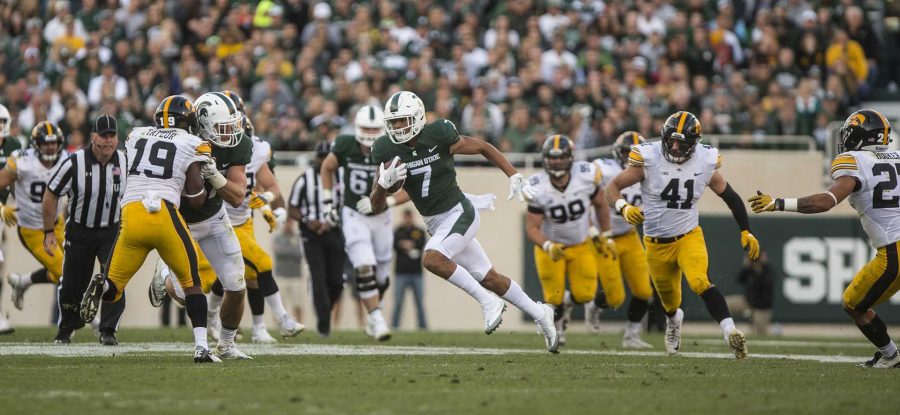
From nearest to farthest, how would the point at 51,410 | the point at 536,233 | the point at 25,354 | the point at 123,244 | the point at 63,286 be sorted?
the point at 51,410, the point at 123,244, the point at 25,354, the point at 63,286, the point at 536,233

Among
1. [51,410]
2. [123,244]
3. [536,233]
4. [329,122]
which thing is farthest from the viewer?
[329,122]

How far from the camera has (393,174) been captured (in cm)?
921

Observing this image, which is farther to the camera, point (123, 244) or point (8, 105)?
point (8, 105)

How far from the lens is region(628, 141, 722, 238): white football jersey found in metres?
9.92

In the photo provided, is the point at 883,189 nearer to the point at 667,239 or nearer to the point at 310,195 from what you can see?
the point at 667,239

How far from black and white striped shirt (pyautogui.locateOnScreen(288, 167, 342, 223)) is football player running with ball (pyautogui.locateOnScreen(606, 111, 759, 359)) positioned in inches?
155

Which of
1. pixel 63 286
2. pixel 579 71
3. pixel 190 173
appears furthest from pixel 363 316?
pixel 190 173

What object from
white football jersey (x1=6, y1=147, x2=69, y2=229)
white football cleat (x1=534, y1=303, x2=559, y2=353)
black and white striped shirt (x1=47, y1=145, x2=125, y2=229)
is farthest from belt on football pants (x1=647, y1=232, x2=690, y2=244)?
white football jersey (x1=6, y1=147, x2=69, y2=229)

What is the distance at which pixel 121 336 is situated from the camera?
40.4 ft

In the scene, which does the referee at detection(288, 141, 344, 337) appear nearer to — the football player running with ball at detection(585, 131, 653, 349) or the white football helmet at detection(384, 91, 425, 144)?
the football player running with ball at detection(585, 131, 653, 349)

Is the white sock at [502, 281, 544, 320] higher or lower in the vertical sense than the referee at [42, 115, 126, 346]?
lower

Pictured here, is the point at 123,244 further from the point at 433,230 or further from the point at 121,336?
the point at 121,336

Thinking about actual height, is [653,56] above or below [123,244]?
above

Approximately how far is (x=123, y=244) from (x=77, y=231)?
2306 millimetres
